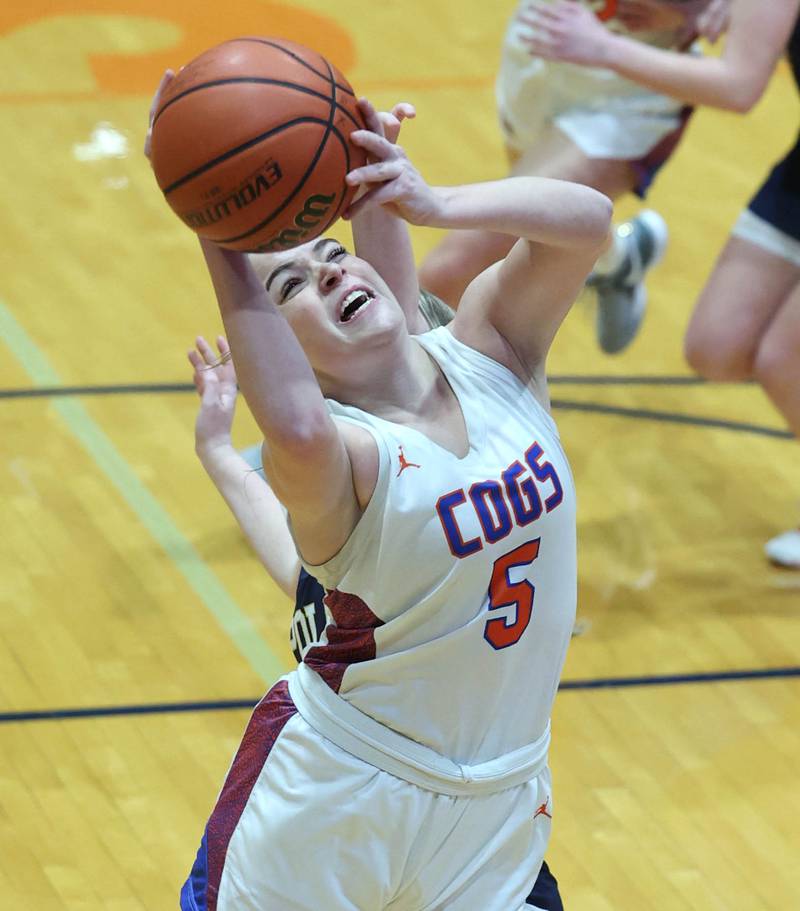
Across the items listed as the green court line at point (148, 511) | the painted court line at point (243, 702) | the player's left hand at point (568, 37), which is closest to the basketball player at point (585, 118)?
the player's left hand at point (568, 37)

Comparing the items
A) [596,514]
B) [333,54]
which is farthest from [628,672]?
[333,54]

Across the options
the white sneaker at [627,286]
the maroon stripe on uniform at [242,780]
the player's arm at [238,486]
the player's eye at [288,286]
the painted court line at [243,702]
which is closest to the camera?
the player's eye at [288,286]

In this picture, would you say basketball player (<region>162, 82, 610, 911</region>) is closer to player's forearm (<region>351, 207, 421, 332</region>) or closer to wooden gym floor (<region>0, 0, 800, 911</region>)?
player's forearm (<region>351, 207, 421, 332</region>)

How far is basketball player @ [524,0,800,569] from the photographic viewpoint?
179 inches

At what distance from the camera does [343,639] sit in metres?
2.60

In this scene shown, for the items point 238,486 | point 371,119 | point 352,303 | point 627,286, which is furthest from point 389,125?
point 627,286

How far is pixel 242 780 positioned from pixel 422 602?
1.70 ft

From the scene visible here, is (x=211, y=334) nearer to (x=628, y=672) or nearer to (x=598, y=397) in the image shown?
(x=598, y=397)

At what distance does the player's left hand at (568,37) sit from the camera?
4.53 meters

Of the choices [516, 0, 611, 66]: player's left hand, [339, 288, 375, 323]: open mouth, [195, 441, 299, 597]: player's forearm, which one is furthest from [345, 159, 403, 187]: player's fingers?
[516, 0, 611, 66]: player's left hand

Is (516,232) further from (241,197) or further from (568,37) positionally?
(568,37)

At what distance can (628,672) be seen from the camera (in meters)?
4.44

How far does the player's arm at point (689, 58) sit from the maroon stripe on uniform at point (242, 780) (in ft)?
8.12

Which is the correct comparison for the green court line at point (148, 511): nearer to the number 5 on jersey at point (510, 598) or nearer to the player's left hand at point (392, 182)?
the number 5 on jersey at point (510, 598)
